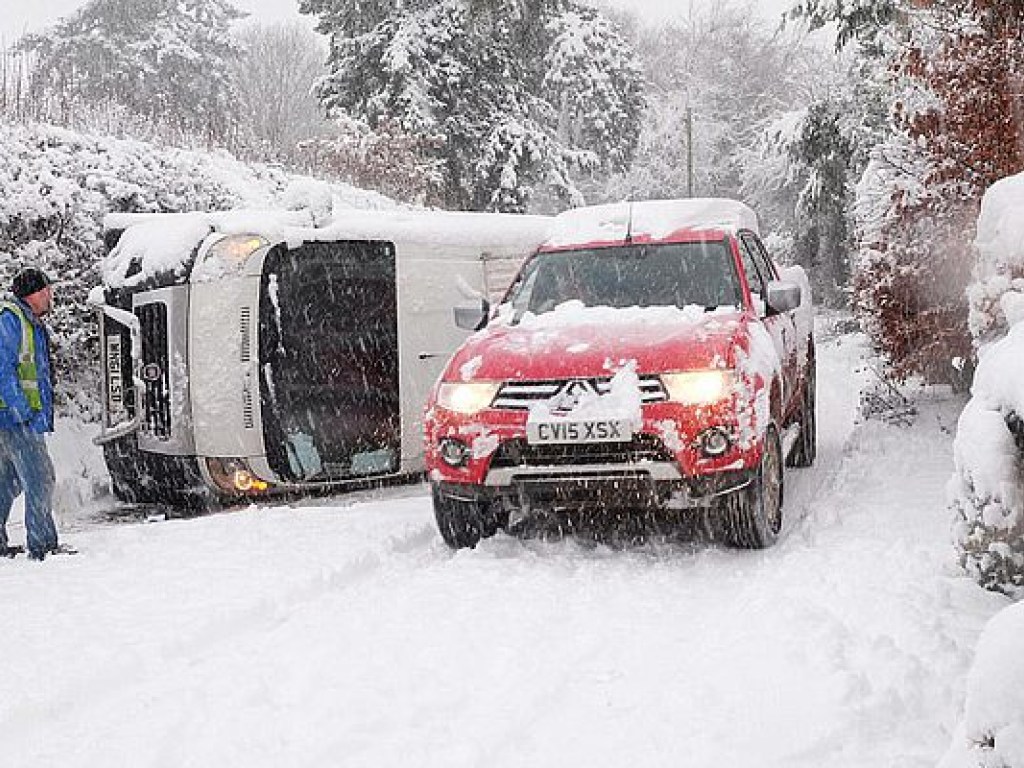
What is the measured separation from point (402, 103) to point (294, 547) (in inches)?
788

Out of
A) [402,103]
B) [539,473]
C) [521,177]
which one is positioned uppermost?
[402,103]

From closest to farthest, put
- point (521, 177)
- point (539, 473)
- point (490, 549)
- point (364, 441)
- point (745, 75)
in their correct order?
point (539, 473), point (490, 549), point (364, 441), point (521, 177), point (745, 75)

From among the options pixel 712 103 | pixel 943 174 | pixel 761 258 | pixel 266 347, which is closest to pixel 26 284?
pixel 266 347

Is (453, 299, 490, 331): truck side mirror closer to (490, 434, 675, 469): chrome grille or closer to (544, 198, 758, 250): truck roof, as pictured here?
(544, 198, 758, 250): truck roof

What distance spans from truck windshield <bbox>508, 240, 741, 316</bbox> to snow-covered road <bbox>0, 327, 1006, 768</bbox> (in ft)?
4.88

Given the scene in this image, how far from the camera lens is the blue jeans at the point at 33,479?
6355 millimetres

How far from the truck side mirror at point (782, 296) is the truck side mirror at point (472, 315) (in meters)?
1.78

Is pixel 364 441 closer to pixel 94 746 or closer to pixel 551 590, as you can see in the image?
pixel 551 590

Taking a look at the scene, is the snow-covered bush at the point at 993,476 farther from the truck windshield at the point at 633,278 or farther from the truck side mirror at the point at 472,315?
the truck side mirror at the point at 472,315

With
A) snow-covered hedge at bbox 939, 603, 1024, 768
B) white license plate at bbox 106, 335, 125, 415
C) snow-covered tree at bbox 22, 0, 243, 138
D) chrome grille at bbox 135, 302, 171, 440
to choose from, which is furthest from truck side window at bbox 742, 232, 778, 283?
snow-covered tree at bbox 22, 0, 243, 138

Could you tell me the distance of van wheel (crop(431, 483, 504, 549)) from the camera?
6.11m

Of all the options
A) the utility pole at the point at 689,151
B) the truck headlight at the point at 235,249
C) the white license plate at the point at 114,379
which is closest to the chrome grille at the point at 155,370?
the white license plate at the point at 114,379

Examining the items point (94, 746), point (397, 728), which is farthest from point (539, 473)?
point (94, 746)

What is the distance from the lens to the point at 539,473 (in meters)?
5.65
